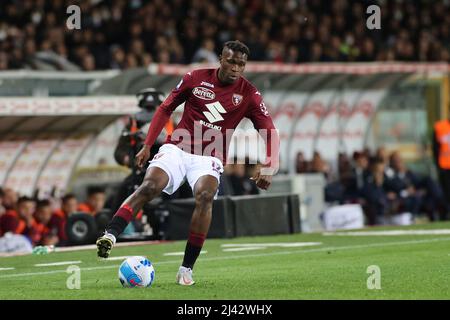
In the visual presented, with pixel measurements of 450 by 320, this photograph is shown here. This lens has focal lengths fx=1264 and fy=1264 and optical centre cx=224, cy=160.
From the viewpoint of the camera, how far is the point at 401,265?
1195 centimetres

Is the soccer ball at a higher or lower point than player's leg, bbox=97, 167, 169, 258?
lower

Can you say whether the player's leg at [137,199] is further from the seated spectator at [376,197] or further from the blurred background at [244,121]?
the seated spectator at [376,197]

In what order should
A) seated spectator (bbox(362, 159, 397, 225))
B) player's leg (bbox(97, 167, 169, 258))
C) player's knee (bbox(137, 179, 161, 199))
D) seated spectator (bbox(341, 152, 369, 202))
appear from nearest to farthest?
player's leg (bbox(97, 167, 169, 258)), player's knee (bbox(137, 179, 161, 199)), seated spectator (bbox(362, 159, 397, 225)), seated spectator (bbox(341, 152, 369, 202))

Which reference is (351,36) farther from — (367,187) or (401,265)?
(401,265)

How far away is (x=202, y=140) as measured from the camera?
34.5ft

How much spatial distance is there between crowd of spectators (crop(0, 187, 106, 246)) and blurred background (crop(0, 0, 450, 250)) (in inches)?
0.8

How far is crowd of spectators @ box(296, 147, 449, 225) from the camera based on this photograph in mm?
21891

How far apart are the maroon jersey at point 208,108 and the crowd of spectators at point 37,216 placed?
6.99 metres

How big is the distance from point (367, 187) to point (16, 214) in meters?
7.03

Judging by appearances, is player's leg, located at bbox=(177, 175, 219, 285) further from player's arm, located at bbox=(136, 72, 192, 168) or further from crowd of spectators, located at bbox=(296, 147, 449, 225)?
crowd of spectators, located at bbox=(296, 147, 449, 225)

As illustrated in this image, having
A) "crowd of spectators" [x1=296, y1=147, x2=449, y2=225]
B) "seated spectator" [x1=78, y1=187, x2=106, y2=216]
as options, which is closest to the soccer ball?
"seated spectator" [x1=78, y1=187, x2=106, y2=216]

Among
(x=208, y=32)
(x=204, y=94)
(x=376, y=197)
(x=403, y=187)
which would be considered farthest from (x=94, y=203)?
(x=204, y=94)

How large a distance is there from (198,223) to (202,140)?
0.75 meters
